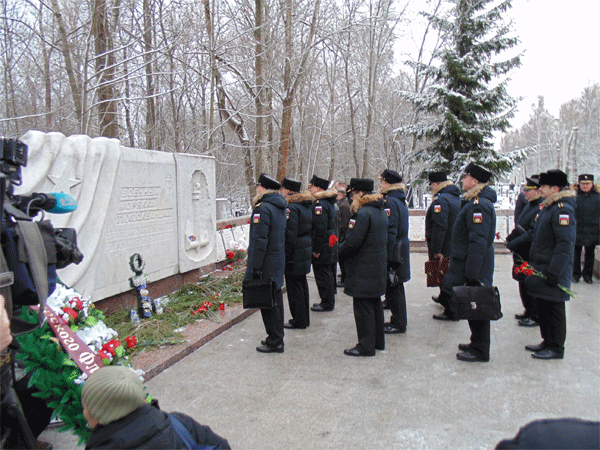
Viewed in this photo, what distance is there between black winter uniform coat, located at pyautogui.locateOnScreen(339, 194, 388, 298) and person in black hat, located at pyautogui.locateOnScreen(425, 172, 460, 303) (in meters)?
1.98

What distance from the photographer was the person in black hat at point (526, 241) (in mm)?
5789

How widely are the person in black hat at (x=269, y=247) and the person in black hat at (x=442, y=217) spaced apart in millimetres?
2587

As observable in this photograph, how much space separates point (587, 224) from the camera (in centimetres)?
830

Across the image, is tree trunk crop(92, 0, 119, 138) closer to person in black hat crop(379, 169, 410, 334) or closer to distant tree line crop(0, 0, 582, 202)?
distant tree line crop(0, 0, 582, 202)

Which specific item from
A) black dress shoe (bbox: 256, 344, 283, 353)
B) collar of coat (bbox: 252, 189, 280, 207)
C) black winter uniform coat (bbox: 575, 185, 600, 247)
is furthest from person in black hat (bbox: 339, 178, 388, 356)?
black winter uniform coat (bbox: 575, 185, 600, 247)

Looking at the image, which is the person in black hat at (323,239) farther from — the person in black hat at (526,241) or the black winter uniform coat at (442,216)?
the person in black hat at (526,241)

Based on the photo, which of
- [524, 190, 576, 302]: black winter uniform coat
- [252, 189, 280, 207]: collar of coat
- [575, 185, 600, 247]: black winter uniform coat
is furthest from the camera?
[575, 185, 600, 247]: black winter uniform coat

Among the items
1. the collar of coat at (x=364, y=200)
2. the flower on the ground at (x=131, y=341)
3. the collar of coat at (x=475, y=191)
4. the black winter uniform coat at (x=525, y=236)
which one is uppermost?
the collar of coat at (x=475, y=191)

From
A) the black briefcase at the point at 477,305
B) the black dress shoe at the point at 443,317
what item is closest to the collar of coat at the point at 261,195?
the black briefcase at the point at 477,305

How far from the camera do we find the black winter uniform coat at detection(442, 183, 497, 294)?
4.64 meters

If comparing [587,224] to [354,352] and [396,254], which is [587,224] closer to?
[396,254]

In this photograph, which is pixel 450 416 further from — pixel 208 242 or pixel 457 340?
pixel 208 242

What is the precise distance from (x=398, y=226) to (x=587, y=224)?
188 inches

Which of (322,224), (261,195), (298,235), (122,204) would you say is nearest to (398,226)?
(322,224)
